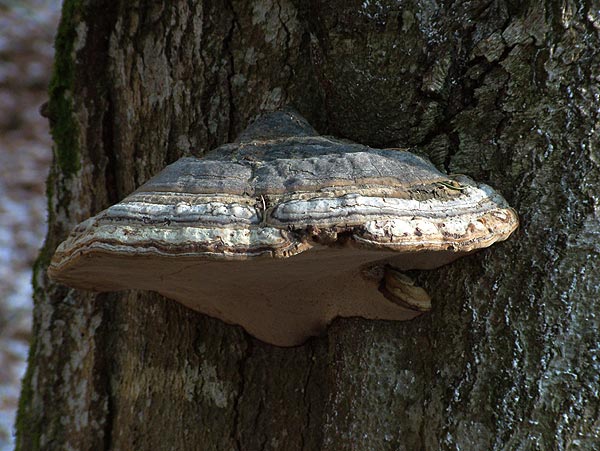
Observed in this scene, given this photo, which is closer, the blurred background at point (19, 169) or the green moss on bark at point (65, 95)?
the green moss on bark at point (65, 95)

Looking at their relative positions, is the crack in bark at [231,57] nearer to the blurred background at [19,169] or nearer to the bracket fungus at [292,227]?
the bracket fungus at [292,227]

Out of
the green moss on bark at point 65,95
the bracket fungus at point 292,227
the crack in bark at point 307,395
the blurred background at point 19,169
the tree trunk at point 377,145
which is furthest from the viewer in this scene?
the blurred background at point 19,169

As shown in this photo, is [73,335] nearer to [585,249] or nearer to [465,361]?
[465,361]

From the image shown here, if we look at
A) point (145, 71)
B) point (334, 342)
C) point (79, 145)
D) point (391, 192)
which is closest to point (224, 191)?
point (391, 192)

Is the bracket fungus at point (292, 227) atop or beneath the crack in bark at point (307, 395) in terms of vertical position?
atop

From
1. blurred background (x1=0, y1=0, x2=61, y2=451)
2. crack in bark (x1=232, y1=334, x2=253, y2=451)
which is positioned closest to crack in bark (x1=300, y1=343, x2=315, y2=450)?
crack in bark (x1=232, y1=334, x2=253, y2=451)

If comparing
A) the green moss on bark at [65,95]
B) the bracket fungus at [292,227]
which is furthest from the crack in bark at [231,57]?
the green moss on bark at [65,95]
